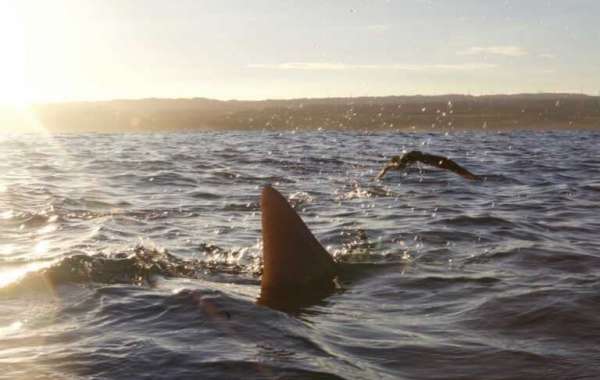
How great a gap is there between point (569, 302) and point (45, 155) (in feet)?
93.0

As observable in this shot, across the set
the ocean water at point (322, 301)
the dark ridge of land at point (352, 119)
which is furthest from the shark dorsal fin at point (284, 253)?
the dark ridge of land at point (352, 119)

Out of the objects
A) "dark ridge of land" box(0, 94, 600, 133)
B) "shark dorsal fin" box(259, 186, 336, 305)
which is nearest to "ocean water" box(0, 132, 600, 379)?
"shark dorsal fin" box(259, 186, 336, 305)

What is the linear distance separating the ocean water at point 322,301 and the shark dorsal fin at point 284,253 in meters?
0.26

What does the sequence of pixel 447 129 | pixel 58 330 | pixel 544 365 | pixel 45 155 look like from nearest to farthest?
pixel 544 365 → pixel 58 330 → pixel 45 155 → pixel 447 129

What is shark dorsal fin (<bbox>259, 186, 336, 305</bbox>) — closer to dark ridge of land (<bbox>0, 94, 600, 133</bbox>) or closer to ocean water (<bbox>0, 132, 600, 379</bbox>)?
ocean water (<bbox>0, 132, 600, 379</bbox>)

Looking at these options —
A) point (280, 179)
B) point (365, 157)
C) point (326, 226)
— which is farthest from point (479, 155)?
point (326, 226)

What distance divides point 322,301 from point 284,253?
0.65 metres

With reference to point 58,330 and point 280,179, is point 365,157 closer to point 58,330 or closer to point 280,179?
point 280,179

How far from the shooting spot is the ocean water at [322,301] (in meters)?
5.49

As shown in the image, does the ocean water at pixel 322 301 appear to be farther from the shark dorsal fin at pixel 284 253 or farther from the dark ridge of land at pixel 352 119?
the dark ridge of land at pixel 352 119

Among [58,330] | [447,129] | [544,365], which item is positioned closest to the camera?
[544,365]

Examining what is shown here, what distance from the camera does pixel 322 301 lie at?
7379mm

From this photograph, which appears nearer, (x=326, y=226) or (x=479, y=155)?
(x=326, y=226)

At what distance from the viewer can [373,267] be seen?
907 centimetres
